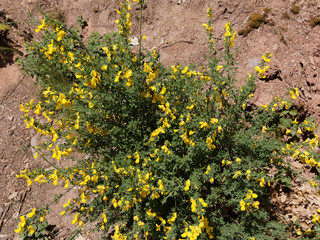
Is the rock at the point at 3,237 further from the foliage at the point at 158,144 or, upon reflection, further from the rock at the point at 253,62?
the rock at the point at 253,62

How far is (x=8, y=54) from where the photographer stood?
5.43m

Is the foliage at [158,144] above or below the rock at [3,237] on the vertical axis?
above

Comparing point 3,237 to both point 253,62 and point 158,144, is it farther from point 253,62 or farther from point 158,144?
point 253,62

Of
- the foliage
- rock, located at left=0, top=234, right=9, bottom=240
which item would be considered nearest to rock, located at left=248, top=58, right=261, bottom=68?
the foliage

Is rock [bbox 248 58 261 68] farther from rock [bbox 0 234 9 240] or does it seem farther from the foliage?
rock [bbox 0 234 9 240]

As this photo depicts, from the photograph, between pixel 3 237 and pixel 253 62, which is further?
pixel 253 62

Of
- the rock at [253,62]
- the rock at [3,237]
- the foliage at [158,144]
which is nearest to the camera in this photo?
the foliage at [158,144]

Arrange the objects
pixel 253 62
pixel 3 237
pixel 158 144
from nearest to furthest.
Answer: pixel 158 144 → pixel 3 237 → pixel 253 62

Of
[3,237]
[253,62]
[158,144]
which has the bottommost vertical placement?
[3,237]

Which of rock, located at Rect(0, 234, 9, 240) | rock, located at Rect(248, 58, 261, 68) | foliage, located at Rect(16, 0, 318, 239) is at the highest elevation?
rock, located at Rect(248, 58, 261, 68)

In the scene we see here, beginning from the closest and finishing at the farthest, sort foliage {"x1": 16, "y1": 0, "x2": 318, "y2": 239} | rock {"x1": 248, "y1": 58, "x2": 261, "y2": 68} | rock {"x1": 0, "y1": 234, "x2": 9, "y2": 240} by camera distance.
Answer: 1. foliage {"x1": 16, "y1": 0, "x2": 318, "y2": 239}
2. rock {"x1": 0, "y1": 234, "x2": 9, "y2": 240}
3. rock {"x1": 248, "y1": 58, "x2": 261, "y2": 68}

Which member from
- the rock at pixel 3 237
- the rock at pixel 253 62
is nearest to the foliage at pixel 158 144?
the rock at pixel 253 62

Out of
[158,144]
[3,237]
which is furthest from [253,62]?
[3,237]

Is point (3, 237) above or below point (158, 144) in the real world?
below
